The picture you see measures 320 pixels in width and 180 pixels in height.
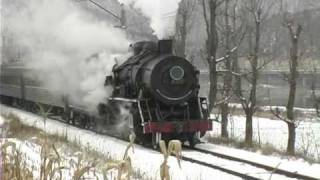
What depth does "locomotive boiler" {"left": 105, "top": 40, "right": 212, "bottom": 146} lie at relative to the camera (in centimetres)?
1432

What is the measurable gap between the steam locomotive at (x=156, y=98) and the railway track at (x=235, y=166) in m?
0.84

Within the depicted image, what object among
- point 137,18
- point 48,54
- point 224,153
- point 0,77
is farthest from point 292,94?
point 0,77

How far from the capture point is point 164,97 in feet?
47.8

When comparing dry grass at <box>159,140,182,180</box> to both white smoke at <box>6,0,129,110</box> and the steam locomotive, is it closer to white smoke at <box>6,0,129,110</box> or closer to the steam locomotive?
the steam locomotive

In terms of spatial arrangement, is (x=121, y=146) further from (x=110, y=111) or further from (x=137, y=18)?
(x=137, y=18)

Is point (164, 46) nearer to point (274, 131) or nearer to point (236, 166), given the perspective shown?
point (236, 166)

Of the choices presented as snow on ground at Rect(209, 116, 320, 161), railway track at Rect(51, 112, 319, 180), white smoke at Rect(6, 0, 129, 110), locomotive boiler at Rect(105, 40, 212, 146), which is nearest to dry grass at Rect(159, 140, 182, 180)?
railway track at Rect(51, 112, 319, 180)

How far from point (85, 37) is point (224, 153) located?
7.84 metres

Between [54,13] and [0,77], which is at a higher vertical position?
[54,13]

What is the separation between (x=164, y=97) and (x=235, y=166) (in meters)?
3.94

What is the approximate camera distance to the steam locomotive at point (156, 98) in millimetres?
14367

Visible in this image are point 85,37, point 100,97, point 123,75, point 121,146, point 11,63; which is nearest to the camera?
point 121,146

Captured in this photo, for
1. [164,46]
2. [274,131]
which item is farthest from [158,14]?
[274,131]

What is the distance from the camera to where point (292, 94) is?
16094 mm
